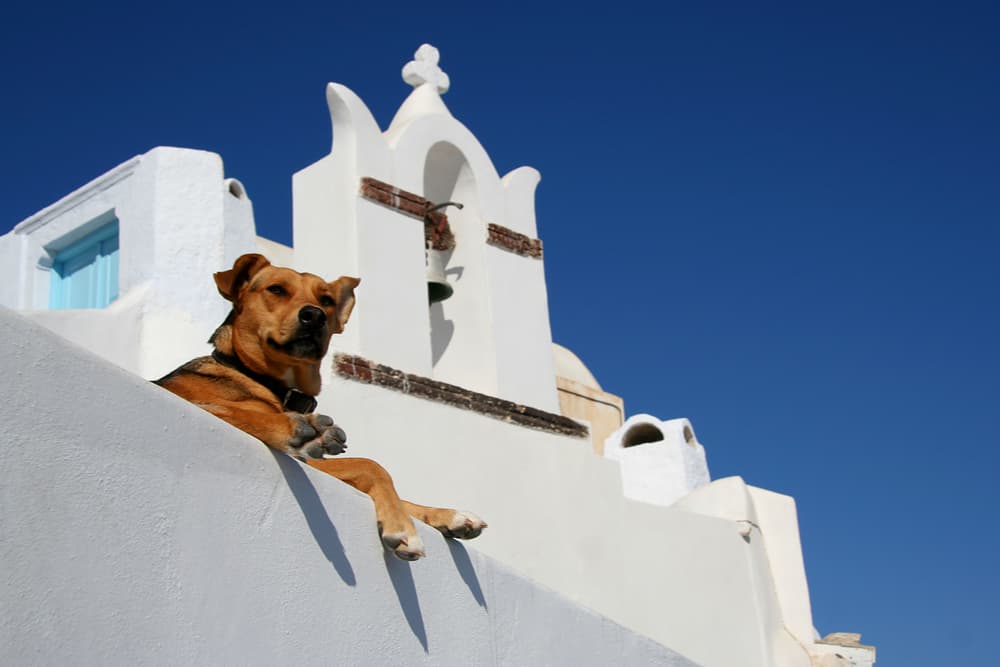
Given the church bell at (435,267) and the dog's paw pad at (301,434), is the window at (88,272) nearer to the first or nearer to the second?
the church bell at (435,267)

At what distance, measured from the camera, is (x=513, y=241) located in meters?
9.16

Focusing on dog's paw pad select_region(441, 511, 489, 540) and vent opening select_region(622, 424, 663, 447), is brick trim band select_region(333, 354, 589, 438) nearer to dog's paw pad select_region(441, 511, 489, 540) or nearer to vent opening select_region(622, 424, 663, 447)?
dog's paw pad select_region(441, 511, 489, 540)

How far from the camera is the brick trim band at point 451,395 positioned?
7180 millimetres

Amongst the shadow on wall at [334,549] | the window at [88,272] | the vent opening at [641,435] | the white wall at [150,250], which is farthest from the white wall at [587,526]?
the vent opening at [641,435]

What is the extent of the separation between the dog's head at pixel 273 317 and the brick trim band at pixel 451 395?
91.5 inches

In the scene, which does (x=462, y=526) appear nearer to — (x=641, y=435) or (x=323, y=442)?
(x=323, y=442)

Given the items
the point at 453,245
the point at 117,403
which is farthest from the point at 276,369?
the point at 453,245

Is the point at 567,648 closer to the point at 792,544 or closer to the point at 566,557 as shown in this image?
the point at 566,557

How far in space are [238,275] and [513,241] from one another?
181 inches

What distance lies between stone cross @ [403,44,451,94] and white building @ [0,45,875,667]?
0.05 feet

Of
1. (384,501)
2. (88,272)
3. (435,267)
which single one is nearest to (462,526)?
(384,501)

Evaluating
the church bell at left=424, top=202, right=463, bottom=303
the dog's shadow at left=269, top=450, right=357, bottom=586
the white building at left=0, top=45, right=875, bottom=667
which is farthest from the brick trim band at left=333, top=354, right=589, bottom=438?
the dog's shadow at left=269, top=450, right=357, bottom=586

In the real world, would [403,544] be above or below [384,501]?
below

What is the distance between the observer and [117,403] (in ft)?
10.7
